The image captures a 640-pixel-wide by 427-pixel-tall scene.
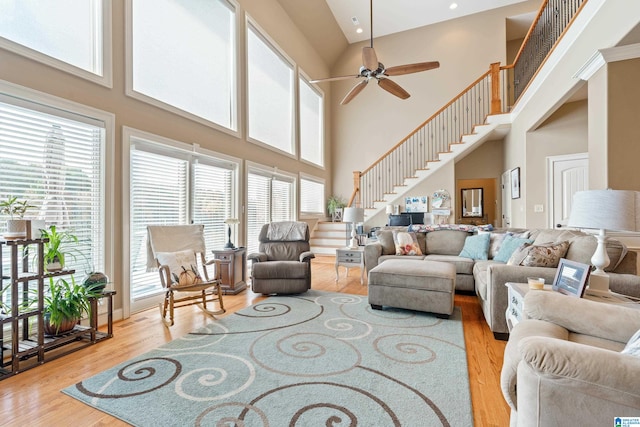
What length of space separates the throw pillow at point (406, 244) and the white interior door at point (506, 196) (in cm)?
339

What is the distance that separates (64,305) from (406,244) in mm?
4113

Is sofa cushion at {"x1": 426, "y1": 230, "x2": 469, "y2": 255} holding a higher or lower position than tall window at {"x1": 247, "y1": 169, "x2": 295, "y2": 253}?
lower

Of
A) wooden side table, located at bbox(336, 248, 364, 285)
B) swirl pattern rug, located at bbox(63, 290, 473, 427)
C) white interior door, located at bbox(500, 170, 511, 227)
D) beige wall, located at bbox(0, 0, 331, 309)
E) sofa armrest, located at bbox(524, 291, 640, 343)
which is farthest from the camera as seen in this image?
white interior door, located at bbox(500, 170, 511, 227)

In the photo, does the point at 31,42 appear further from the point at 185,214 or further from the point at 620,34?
the point at 620,34

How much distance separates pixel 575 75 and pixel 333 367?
14.0 feet

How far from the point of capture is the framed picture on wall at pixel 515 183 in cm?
590

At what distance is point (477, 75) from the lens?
815 centimetres

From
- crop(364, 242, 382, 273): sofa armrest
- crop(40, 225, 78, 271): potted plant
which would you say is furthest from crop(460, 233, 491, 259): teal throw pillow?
crop(40, 225, 78, 271): potted plant

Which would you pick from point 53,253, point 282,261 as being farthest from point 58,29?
point 282,261

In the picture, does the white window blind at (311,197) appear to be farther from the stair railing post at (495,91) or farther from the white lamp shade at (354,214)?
the stair railing post at (495,91)

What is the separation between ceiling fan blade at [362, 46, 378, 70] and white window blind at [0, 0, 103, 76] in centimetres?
309

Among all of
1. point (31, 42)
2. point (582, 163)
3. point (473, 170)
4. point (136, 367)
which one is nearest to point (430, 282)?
point (136, 367)

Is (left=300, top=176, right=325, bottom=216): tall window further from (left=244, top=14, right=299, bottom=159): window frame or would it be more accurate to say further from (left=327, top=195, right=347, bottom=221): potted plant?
(left=244, top=14, right=299, bottom=159): window frame

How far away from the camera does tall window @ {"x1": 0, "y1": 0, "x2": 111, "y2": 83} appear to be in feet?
8.33
